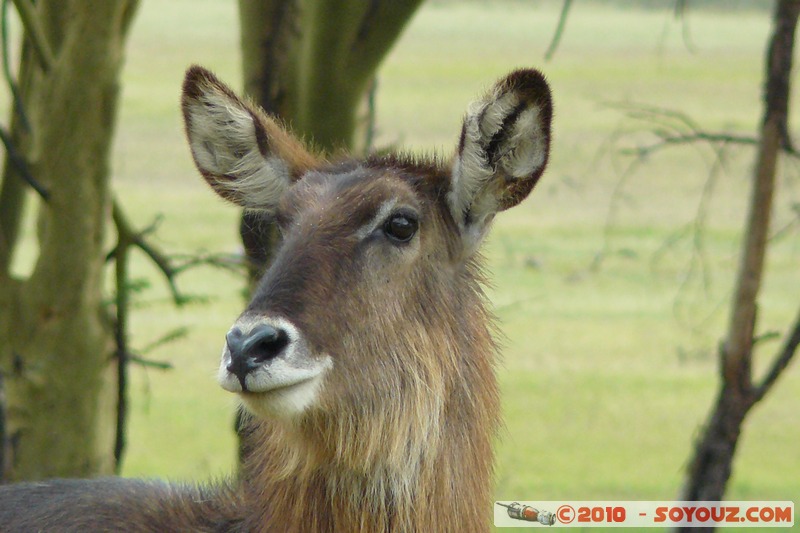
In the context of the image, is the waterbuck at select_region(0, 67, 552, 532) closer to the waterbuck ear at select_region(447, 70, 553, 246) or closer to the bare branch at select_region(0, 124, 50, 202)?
the waterbuck ear at select_region(447, 70, 553, 246)

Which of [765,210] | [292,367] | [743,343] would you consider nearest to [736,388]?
[743,343]

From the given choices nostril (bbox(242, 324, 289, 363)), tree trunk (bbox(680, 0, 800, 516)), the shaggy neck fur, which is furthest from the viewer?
tree trunk (bbox(680, 0, 800, 516))

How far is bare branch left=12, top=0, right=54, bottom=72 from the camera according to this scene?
20.3 feet

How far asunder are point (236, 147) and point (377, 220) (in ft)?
2.93

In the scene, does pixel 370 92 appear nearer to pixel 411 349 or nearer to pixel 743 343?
pixel 743 343

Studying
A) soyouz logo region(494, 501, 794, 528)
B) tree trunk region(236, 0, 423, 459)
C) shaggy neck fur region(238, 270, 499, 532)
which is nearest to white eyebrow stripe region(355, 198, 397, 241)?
Result: shaggy neck fur region(238, 270, 499, 532)

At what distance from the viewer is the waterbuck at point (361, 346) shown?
13.9ft

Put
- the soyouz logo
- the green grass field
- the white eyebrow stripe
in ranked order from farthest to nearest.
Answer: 1. the green grass field
2. the soyouz logo
3. the white eyebrow stripe

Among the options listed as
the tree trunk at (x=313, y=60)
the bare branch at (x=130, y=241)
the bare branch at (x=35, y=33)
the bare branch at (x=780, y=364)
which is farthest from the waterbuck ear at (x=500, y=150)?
the bare branch at (x=130, y=241)

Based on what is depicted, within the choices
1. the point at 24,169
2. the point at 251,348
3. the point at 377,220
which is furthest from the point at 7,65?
the point at 251,348

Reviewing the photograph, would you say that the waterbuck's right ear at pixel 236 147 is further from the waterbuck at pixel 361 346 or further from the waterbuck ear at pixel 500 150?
the waterbuck ear at pixel 500 150

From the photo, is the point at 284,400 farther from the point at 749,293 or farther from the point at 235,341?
the point at 749,293

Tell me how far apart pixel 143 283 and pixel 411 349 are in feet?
10.1

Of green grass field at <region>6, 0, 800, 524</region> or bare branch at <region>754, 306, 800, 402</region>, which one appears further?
green grass field at <region>6, 0, 800, 524</region>
